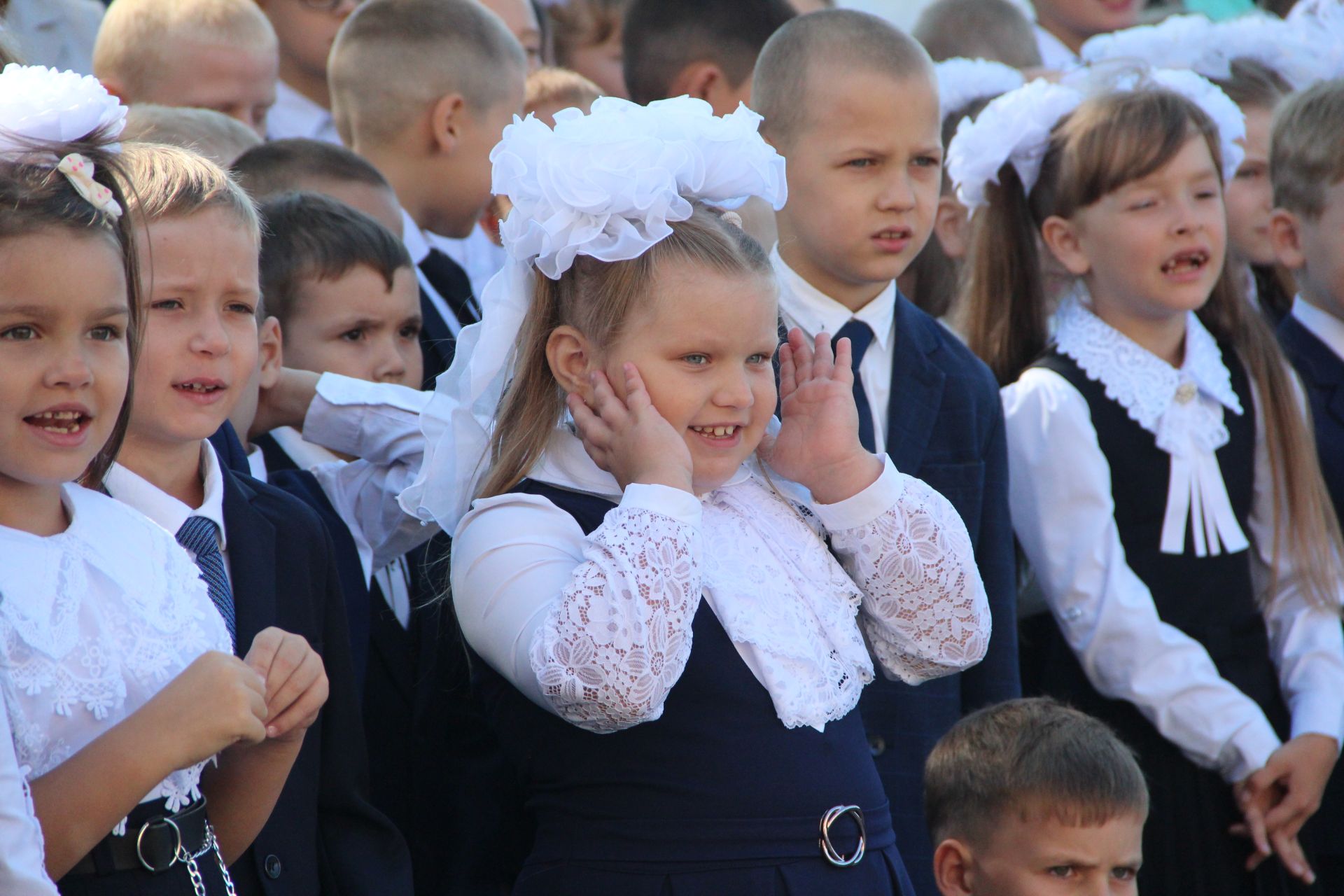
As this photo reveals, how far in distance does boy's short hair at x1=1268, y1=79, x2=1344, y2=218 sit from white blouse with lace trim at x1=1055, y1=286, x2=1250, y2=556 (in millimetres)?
839

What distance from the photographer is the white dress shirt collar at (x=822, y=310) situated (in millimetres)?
3303

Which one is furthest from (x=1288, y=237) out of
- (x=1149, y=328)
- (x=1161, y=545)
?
(x=1161, y=545)

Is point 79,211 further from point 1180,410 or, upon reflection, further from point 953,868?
point 1180,410

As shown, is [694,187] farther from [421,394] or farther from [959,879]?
[959,879]

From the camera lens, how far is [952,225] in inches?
182

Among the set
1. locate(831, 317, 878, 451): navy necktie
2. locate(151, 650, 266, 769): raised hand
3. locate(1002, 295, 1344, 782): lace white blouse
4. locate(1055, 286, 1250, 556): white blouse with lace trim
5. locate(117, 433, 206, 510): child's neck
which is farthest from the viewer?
locate(1055, 286, 1250, 556): white blouse with lace trim

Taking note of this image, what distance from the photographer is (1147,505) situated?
3.64 m

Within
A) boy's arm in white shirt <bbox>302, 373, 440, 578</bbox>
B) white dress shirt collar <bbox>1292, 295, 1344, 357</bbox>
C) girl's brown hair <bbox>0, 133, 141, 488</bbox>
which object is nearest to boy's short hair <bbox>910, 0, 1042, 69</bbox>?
white dress shirt collar <bbox>1292, 295, 1344, 357</bbox>

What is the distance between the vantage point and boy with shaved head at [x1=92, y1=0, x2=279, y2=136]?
4.35m

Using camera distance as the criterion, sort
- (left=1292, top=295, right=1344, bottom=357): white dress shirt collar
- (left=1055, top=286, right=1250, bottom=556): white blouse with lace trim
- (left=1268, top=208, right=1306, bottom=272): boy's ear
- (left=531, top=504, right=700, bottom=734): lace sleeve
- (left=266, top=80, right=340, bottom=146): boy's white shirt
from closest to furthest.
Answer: (left=531, top=504, right=700, bottom=734): lace sleeve < (left=1055, top=286, right=1250, bottom=556): white blouse with lace trim < (left=1292, top=295, right=1344, bottom=357): white dress shirt collar < (left=1268, top=208, right=1306, bottom=272): boy's ear < (left=266, top=80, right=340, bottom=146): boy's white shirt

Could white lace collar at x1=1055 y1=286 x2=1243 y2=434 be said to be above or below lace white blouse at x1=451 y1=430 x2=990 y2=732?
below

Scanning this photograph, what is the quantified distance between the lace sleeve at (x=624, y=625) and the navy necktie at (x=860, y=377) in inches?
43.5

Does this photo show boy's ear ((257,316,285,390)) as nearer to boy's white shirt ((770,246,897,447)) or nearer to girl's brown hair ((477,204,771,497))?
girl's brown hair ((477,204,771,497))

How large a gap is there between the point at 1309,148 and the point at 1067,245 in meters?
0.96
